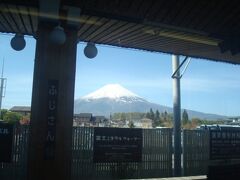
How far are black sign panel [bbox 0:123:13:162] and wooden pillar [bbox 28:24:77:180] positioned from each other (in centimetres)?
299

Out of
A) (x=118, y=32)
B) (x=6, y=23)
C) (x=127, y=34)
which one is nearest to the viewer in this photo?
(x=6, y=23)

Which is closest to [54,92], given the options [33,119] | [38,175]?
[33,119]

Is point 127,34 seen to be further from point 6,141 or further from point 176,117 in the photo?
point 176,117

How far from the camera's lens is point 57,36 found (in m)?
6.90

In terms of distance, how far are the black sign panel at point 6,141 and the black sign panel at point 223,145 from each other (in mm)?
6709

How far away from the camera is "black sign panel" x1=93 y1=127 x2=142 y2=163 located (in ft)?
34.6

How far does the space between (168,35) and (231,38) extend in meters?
1.53

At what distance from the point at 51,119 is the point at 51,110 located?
171 millimetres

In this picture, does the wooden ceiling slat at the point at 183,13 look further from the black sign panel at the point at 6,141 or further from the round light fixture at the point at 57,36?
the black sign panel at the point at 6,141

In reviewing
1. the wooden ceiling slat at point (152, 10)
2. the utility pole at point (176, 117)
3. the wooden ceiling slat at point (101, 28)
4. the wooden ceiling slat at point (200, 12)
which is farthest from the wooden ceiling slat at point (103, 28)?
Result: the utility pole at point (176, 117)

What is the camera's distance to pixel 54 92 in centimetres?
717

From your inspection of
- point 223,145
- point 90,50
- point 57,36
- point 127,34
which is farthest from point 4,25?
point 223,145

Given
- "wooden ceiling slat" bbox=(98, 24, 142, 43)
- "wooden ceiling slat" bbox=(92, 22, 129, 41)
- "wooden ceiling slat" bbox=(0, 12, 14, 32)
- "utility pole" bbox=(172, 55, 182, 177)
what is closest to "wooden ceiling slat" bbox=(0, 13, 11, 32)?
"wooden ceiling slat" bbox=(0, 12, 14, 32)

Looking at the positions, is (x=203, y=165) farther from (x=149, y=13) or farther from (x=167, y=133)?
(x=149, y=13)
